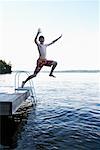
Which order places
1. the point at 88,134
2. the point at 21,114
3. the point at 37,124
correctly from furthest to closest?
the point at 21,114, the point at 37,124, the point at 88,134

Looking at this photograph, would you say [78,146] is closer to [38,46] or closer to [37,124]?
[37,124]

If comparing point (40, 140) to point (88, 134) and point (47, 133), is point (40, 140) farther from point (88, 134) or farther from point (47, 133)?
point (88, 134)

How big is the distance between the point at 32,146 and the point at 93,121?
12.6 feet

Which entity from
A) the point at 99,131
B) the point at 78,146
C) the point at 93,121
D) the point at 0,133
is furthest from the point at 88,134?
the point at 0,133

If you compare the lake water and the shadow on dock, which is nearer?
the lake water

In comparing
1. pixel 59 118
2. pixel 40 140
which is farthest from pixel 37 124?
pixel 40 140

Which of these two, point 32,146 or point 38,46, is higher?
point 38,46

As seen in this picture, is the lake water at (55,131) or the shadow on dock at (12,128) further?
the shadow on dock at (12,128)

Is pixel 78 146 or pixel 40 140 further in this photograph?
pixel 40 140

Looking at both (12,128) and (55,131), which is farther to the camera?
(12,128)

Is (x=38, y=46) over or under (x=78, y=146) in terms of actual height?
over

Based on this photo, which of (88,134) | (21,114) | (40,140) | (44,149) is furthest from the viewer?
(21,114)

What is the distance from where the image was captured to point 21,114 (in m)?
11.8

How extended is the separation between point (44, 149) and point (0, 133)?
224 cm
